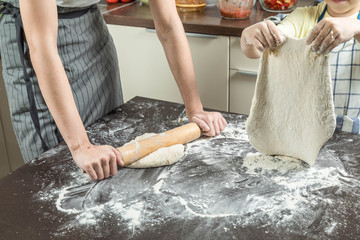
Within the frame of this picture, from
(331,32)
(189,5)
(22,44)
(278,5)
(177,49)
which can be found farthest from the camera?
(189,5)

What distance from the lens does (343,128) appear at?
48.5 inches

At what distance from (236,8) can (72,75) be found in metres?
0.98

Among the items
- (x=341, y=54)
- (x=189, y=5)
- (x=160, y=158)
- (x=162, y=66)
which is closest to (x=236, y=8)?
(x=189, y=5)

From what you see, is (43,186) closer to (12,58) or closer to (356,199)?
(12,58)

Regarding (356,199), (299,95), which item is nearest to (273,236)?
(356,199)

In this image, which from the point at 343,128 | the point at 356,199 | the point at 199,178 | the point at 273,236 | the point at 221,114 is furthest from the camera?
the point at 221,114

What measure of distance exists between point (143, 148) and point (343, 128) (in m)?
0.57

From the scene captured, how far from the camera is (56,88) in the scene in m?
1.07

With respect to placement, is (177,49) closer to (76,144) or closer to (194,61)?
(76,144)

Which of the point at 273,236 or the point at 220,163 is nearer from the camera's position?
the point at 273,236

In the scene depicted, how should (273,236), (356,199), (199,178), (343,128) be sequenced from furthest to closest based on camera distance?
(343,128), (199,178), (356,199), (273,236)

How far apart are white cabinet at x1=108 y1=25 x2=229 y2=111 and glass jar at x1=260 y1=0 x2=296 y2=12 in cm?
33

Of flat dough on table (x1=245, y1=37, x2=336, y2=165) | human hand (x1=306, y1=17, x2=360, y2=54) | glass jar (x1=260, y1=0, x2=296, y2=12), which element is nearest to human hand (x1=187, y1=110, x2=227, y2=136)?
flat dough on table (x1=245, y1=37, x2=336, y2=165)

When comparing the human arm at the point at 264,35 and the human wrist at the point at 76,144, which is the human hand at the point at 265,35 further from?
the human wrist at the point at 76,144
